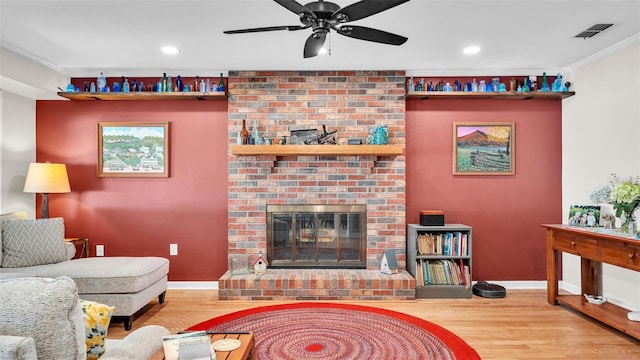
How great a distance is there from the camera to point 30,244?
341cm

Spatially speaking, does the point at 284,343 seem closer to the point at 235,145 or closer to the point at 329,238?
the point at 329,238

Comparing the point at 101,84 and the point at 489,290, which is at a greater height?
the point at 101,84

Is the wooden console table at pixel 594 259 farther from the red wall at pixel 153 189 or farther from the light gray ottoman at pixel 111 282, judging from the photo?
the light gray ottoman at pixel 111 282

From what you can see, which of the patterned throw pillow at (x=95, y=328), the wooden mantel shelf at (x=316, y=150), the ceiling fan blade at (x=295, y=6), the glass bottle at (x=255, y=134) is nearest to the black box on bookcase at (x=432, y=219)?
the wooden mantel shelf at (x=316, y=150)

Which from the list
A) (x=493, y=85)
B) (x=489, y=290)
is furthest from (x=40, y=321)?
(x=493, y=85)

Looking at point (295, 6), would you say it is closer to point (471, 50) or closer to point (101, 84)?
point (471, 50)

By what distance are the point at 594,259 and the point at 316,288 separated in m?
2.46

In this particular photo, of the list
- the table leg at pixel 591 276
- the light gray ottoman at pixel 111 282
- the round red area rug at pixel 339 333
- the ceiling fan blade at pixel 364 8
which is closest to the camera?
the ceiling fan blade at pixel 364 8

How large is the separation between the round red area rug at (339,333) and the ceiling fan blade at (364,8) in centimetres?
219

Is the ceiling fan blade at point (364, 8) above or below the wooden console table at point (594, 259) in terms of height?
above

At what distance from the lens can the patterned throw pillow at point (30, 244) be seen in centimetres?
336

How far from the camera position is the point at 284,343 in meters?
2.92

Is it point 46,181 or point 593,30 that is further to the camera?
point 46,181

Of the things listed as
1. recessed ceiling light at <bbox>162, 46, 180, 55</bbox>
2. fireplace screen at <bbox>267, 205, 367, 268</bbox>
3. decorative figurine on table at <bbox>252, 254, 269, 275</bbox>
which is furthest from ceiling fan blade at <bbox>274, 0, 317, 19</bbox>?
decorative figurine on table at <bbox>252, 254, 269, 275</bbox>
